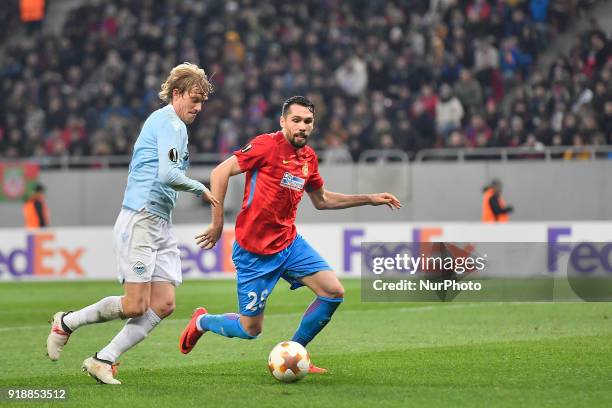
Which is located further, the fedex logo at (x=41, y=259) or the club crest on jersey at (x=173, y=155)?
the fedex logo at (x=41, y=259)

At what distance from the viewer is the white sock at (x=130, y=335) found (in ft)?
25.9

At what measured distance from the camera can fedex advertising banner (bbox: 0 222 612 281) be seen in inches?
731

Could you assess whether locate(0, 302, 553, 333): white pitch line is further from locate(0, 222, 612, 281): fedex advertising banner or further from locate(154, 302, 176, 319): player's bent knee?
locate(154, 302, 176, 319): player's bent knee

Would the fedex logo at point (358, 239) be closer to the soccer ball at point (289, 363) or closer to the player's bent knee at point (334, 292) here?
the player's bent knee at point (334, 292)

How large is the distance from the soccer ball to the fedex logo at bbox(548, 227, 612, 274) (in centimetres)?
924

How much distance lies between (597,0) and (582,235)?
6.86m

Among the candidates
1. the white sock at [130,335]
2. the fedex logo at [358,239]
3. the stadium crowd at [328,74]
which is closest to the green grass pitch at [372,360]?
the white sock at [130,335]

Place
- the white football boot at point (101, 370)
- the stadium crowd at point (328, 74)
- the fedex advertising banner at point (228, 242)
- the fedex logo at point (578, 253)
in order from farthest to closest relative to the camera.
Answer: the stadium crowd at point (328, 74) → the fedex advertising banner at point (228, 242) → the fedex logo at point (578, 253) → the white football boot at point (101, 370)

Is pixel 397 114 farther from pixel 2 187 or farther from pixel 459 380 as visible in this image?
pixel 459 380

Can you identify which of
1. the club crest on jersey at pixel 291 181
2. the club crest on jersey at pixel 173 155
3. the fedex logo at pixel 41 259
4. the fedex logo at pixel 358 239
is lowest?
the fedex logo at pixel 41 259

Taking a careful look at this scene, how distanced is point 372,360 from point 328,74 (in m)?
15.6

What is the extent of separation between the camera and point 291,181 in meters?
8.23

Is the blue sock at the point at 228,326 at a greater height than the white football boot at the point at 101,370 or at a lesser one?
greater

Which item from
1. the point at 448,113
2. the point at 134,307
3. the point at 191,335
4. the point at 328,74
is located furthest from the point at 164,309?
the point at 328,74
